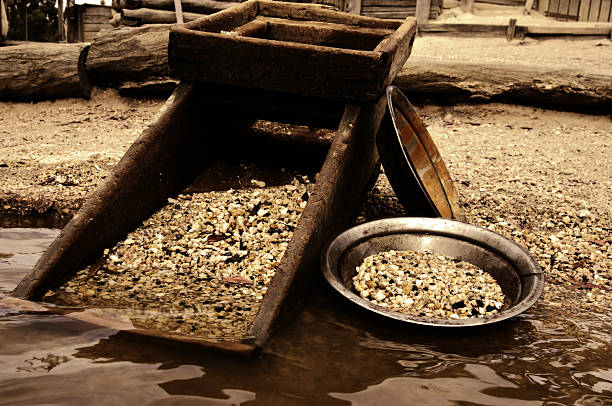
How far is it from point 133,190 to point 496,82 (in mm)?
4104

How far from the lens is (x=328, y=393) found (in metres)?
1.99

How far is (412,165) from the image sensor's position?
3.03 m

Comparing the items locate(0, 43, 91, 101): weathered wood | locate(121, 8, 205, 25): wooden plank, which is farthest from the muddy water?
locate(121, 8, 205, 25): wooden plank

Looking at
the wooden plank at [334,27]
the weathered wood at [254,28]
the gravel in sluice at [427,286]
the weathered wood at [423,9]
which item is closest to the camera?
the gravel in sluice at [427,286]

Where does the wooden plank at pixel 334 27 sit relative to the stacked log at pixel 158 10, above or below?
below

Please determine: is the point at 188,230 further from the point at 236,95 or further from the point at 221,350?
the point at 221,350

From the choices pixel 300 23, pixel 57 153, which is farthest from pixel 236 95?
pixel 57 153

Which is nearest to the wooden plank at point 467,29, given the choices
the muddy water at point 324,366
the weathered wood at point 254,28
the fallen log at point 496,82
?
the fallen log at point 496,82

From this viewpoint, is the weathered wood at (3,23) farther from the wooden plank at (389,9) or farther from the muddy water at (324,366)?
the muddy water at (324,366)

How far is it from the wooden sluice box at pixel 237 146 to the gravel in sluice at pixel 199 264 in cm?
2

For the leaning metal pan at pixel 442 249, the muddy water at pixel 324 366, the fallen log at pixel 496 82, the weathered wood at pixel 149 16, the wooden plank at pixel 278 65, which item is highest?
the weathered wood at pixel 149 16

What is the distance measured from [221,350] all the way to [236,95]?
1604 millimetres

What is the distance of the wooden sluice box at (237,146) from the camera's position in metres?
2.36

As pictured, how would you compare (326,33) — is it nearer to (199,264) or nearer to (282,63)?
(282,63)
